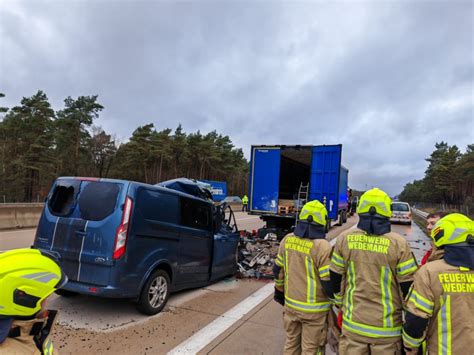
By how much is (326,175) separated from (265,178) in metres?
2.22

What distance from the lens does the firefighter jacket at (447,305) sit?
2.07 m

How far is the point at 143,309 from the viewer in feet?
15.3

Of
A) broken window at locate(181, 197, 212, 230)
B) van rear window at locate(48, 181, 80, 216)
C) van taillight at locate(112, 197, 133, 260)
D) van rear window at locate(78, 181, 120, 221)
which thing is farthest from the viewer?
broken window at locate(181, 197, 212, 230)

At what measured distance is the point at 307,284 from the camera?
307 cm

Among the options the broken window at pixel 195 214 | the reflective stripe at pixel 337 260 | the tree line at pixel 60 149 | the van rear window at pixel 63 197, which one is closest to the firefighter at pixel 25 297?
the reflective stripe at pixel 337 260

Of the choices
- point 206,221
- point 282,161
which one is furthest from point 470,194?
point 206,221

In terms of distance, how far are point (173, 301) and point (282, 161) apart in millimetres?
8594

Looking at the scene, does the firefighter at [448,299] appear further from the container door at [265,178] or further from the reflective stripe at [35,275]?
the container door at [265,178]

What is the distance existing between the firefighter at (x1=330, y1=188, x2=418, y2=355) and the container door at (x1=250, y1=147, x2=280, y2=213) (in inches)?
379

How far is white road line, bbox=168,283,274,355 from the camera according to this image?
151 inches

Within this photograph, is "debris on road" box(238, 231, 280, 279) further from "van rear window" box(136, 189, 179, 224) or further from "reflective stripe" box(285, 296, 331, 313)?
"reflective stripe" box(285, 296, 331, 313)

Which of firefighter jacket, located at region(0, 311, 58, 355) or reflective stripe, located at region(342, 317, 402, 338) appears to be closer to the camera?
firefighter jacket, located at region(0, 311, 58, 355)

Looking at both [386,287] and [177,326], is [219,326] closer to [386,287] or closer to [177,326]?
[177,326]

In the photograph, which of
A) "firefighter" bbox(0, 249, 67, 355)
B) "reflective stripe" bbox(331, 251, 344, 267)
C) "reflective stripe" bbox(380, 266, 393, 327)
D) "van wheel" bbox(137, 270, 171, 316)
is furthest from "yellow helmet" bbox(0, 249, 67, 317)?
"van wheel" bbox(137, 270, 171, 316)
